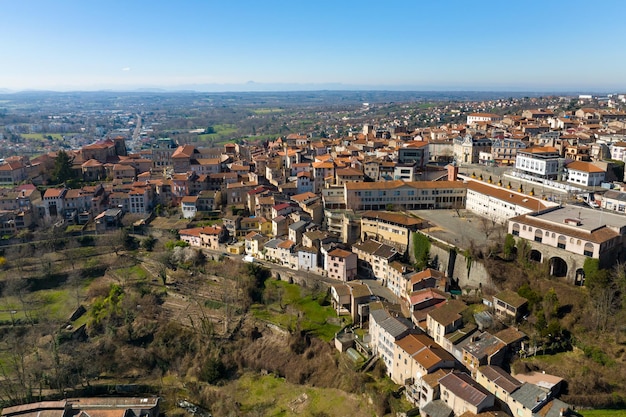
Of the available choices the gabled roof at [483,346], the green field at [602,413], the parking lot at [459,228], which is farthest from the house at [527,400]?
the parking lot at [459,228]

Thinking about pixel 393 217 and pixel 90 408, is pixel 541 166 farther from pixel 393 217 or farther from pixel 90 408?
→ pixel 90 408

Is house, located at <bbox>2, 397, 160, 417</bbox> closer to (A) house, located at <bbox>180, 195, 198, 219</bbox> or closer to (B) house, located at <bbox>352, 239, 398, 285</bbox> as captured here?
(B) house, located at <bbox>352, 239, 398, 285</bbox>

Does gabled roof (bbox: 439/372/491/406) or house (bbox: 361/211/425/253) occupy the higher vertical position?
house (bbox: 361/211/425/253)

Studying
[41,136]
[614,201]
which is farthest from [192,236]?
[41,136]

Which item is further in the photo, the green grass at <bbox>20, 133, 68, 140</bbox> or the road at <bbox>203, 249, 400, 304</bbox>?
the green grass at <bbox>20, 133, 68, 140</bbox>

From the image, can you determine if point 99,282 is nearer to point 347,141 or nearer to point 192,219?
point 192,219

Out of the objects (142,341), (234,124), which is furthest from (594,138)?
(234,124)

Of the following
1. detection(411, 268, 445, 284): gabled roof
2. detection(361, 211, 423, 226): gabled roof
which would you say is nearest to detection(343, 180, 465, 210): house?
detection(361, 211, 423, 226): gabled roof
